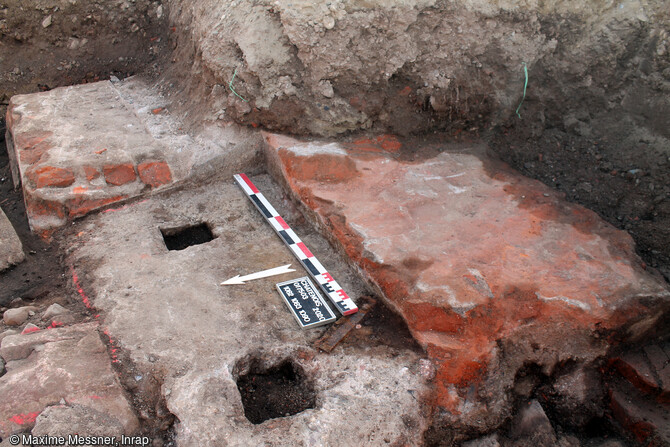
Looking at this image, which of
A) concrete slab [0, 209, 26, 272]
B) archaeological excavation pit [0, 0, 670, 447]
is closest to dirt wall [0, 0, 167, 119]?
archaeological excavation pit [0, 0, 670, 447]

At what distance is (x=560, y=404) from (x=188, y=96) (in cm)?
337

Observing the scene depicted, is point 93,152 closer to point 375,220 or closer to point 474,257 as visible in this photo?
point 375,220

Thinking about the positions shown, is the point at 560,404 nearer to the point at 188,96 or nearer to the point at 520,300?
the point at 520,300

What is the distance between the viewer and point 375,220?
2.96 metres

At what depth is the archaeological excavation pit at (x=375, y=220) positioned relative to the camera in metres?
2.34

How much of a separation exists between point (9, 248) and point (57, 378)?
1257 millimetres

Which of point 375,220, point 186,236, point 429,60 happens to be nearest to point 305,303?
point 375,220

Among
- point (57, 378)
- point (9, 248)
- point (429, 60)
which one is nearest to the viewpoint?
point (57, 378)

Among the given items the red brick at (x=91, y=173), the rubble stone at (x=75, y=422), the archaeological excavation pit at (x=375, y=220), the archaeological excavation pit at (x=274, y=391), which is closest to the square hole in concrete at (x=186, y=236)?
the archaeological excavation pit at (x=375, y=220)

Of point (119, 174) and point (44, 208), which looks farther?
point (119, 174)

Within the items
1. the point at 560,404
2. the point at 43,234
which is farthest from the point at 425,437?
the point at 43,234

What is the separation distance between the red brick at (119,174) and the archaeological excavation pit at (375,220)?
17mm

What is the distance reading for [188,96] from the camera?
13.7 feet

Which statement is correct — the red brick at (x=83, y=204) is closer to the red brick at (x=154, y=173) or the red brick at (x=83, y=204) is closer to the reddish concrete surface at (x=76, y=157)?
the reddish concrete surface at (x=76, y=157)
